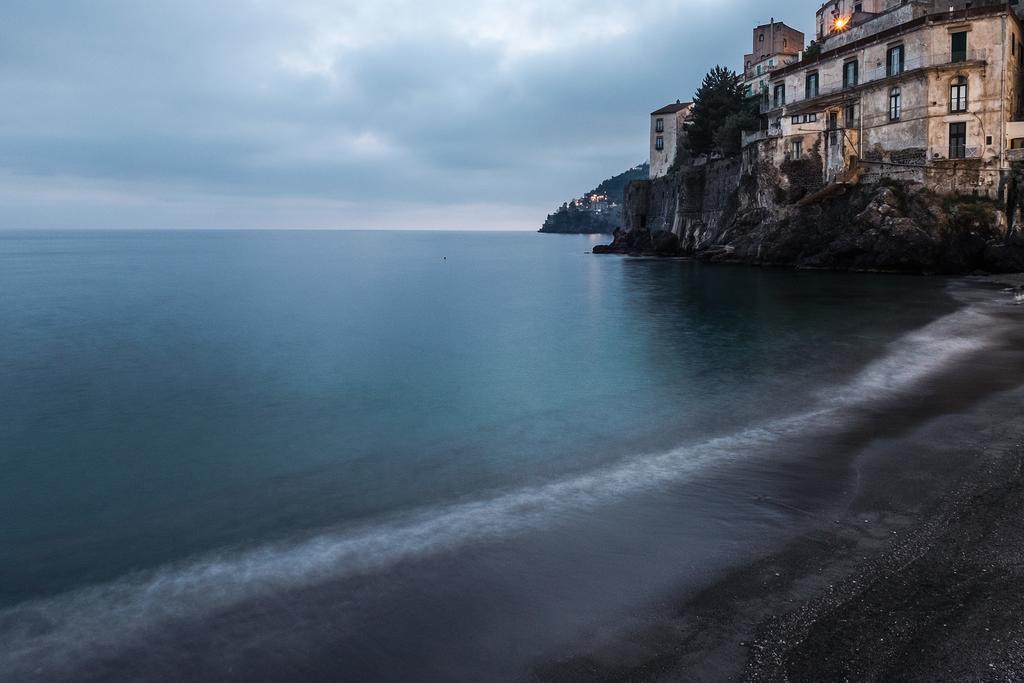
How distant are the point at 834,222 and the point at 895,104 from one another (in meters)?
10.1

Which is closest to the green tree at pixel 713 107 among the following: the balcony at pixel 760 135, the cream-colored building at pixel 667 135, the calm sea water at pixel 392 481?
the balcony at pixel 760 135

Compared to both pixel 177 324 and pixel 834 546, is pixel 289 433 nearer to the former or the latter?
pixel 834 546

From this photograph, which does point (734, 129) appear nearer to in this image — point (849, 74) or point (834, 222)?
point (849, 74)

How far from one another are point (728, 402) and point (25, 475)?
59.2ft

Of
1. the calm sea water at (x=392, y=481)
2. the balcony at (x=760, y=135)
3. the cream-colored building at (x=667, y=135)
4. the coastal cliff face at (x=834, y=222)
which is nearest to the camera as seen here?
the calm sea water at (x=392, y=481)

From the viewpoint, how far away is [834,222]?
6012cm

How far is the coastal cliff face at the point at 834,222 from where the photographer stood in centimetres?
5222

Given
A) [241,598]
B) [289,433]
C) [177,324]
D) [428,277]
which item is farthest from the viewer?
[428,277]

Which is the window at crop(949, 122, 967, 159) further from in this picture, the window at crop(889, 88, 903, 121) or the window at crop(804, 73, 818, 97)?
the window at crop(804, 73, 818, 97)

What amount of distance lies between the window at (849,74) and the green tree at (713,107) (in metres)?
17.8

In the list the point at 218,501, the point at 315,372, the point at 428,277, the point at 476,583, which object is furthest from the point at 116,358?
the point at 428,277

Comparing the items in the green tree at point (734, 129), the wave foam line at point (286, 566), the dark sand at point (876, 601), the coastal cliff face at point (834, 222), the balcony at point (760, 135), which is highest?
the green tree at point (734, 129)

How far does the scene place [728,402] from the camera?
20.5m

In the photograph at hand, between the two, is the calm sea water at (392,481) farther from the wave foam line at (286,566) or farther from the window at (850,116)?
the window at (850,116)
